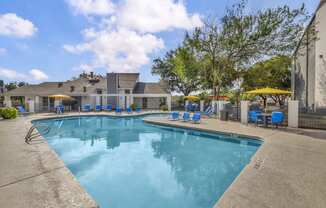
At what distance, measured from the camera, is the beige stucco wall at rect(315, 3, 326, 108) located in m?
13.6

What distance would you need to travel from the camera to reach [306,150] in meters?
6.36

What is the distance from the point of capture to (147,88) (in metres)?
30.5

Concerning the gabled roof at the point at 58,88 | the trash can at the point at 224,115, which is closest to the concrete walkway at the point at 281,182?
the trash can at the point at 224,115

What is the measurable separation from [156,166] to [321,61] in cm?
1474

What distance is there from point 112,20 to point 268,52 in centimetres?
1346

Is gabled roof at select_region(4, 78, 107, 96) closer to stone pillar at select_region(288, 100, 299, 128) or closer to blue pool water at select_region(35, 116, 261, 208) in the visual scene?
blue pool water at select_region(35, 116, 261, 208)

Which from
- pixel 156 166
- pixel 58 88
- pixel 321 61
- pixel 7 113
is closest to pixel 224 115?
pixel 321 61

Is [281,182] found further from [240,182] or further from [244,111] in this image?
[244,111]

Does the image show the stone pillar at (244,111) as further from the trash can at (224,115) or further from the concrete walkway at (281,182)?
the concrete walkway at (281,182)

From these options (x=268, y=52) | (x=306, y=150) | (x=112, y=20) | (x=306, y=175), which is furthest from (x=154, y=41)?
(x=306, y=175)

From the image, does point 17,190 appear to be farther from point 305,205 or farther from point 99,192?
point 305,205

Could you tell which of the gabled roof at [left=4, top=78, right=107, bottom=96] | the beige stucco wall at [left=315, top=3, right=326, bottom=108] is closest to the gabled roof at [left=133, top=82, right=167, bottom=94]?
the gabled roof at [left=4, top=78, right=107, bottom=96]

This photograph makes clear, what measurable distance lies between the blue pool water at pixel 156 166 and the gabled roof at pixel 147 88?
58.5ft

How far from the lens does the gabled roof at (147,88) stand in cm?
2972
